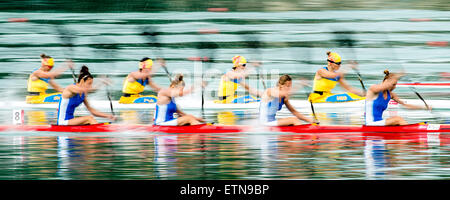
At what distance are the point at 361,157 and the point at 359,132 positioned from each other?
1.66m

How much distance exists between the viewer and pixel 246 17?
2356 cm

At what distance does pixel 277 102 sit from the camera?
29.1 feet

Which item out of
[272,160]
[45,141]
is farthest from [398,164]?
[45,141]

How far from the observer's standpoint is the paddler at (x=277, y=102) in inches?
343

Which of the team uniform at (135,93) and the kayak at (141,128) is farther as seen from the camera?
the team uniform at (135,93)

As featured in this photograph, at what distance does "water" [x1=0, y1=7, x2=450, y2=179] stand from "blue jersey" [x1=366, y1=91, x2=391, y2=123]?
0.34m

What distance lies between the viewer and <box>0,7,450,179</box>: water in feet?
21.9

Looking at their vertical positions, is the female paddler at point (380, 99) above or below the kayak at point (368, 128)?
above

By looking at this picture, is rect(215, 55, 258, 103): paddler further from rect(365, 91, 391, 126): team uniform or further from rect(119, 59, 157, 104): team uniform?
rect(365, 91, 391, 126): team uniform

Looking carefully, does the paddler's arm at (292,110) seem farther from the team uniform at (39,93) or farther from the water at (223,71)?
the team uniform at (39,93)

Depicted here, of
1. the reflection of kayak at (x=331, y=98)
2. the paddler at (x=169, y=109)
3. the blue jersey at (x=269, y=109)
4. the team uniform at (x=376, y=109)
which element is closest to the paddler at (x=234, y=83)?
the reflection of kayak at (x=331, y=98)

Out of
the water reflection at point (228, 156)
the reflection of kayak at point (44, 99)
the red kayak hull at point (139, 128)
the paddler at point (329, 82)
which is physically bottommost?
the water reflection at point (228, 156)

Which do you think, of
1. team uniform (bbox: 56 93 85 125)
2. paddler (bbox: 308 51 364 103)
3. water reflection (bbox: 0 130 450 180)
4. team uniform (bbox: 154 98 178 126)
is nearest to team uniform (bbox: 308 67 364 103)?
paddler (bbox: 308 51 364 103)
